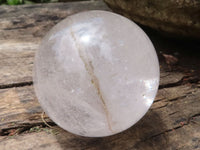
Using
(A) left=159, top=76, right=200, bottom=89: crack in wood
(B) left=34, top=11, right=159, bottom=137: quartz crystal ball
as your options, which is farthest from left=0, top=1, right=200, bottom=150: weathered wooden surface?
(B) left=34, top=11, right=159, bottom=137: quartz crystal ball

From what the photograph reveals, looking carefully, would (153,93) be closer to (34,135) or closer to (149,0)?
(34,135)

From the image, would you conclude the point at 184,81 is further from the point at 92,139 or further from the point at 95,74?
the point at 95,74

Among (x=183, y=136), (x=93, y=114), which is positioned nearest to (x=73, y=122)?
(x=93, y=114)

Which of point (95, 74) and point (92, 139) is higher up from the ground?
point (95, 74)

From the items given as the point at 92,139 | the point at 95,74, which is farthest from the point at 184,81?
the point at 95,74

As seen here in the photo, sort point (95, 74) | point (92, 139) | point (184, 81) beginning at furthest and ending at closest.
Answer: point (184, 81) < point (92, 139) < point (95, 74)

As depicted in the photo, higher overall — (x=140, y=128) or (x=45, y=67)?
(x=45, y=67)

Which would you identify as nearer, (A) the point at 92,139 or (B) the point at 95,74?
(B) the point at 95,74
